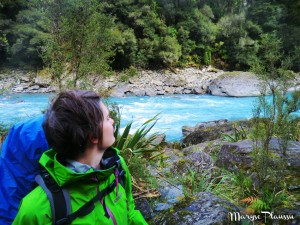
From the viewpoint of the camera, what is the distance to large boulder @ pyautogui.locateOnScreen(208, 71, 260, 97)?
54.9 ft

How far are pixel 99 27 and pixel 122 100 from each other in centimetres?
834

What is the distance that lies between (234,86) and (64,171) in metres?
17.1

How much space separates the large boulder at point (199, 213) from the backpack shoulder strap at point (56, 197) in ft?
3.53

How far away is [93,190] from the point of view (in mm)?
1122

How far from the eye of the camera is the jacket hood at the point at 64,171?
3.42 ft

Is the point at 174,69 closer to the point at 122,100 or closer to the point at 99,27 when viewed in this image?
the point at 122,100

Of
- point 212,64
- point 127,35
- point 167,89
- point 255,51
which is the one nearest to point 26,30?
point 127,35

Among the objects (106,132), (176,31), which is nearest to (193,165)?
(106,132)

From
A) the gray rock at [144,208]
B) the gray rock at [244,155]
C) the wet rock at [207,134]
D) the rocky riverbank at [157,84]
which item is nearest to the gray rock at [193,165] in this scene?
the gray rock at [244,155]

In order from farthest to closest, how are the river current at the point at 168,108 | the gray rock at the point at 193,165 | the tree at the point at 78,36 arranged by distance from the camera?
1. the river current at the point at 168,108
2. the tree at the point at 78,36
3. the gray rock at the point at 193,165

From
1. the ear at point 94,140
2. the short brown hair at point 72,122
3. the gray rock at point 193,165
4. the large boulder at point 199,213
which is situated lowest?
the gray rock at point 193,165

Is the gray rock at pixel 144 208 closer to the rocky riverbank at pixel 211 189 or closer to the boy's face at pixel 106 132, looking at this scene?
the rocky riverbank at pixel 211 189

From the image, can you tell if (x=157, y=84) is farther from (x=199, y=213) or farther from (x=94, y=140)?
(x=94, y=140)

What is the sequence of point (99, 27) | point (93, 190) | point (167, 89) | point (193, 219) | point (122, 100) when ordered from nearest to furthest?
point (93, 190) → point (193, 219) → point (99, 27) → point (122, 100) → point (167, 89)
